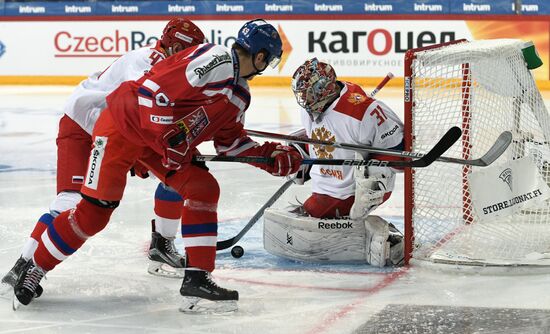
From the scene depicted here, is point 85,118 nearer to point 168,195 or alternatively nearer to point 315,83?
point 168,195

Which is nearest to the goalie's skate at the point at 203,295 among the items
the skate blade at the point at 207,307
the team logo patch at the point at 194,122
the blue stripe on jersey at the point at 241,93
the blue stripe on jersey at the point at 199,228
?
the skate blade at the point at 207,307

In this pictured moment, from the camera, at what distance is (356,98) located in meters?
3.77

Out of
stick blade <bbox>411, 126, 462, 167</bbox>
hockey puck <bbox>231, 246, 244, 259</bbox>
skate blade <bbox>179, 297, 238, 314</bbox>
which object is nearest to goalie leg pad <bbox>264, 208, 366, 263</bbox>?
hockey puck <bbox>231, 246, 244, 259</bbox>

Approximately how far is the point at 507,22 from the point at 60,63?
4.88 m

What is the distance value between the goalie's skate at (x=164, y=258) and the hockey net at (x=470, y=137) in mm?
810

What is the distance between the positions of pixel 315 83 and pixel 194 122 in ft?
2.68

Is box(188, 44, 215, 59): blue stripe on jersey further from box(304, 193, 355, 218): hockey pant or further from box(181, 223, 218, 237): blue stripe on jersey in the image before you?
box(304, 193, 355, 218): hockey pant

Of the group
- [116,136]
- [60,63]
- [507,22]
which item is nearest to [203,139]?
[116,136]

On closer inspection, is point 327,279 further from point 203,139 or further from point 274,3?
point 274,3

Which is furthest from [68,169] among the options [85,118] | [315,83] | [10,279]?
[315,83]

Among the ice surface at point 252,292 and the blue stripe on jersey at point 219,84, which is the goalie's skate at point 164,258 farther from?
the blue stripe on jersey at point 219,84

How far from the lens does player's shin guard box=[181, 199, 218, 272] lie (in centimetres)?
306

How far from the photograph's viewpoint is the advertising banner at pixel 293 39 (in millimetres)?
10594

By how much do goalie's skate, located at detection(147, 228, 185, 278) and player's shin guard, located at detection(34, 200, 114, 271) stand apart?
0.50 meters
